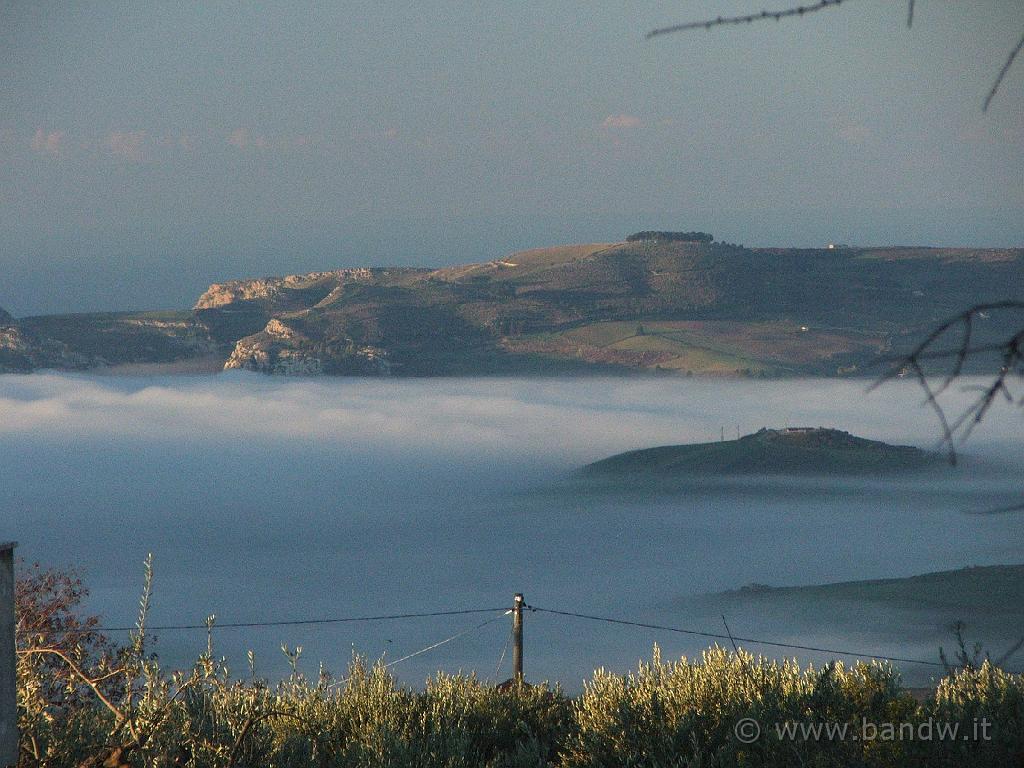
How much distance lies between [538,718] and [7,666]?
376cm

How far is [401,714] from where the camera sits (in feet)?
23.1

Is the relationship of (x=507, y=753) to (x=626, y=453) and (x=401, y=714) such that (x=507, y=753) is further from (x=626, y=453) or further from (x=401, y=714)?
(x=626, y=453)

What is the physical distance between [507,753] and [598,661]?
3414 inches

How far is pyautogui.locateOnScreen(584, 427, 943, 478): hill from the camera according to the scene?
169000 millimetres

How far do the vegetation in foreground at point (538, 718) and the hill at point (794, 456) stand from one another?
163m

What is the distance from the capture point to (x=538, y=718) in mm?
7355

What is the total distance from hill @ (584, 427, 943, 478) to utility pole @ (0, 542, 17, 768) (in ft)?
547

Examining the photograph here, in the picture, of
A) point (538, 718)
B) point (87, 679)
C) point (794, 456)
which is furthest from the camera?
point (794, 456)

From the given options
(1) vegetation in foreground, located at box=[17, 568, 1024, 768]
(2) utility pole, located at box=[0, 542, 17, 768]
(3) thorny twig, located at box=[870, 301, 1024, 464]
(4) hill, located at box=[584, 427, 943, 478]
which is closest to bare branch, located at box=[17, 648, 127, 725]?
(1) vegetation in foreground, located at box=[17, 568, 1024, 768]

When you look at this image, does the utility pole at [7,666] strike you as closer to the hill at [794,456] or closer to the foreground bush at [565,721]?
the foreground bush at [565,721]

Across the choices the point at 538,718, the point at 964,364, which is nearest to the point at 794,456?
the point at 538,718

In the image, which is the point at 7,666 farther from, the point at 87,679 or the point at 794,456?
the point at 794,456

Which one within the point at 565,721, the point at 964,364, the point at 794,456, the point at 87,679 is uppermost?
the point at 964,364

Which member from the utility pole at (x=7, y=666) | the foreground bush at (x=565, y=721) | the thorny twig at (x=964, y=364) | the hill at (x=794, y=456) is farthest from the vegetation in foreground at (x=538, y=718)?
the hill at (x=794, y=456)
